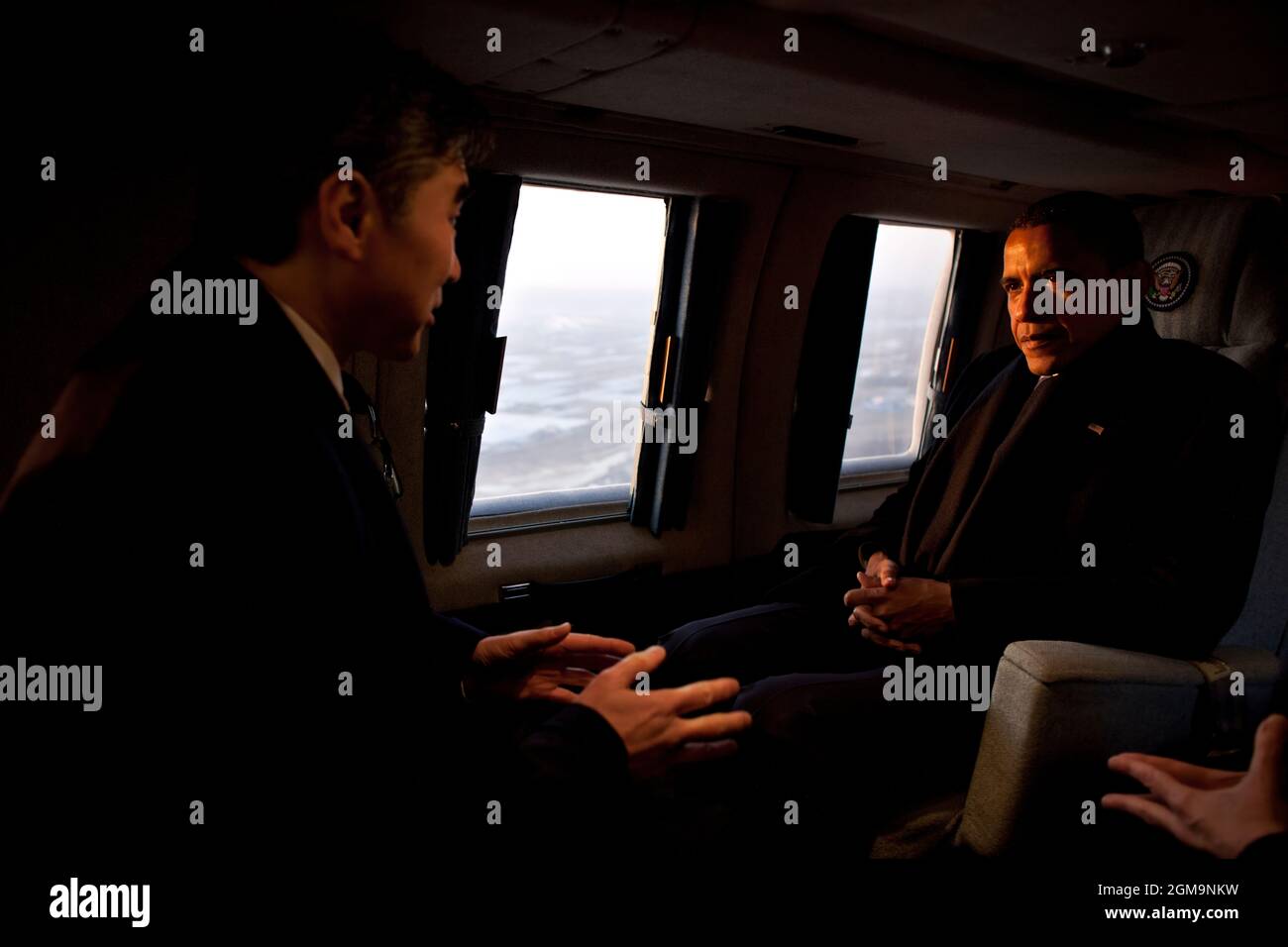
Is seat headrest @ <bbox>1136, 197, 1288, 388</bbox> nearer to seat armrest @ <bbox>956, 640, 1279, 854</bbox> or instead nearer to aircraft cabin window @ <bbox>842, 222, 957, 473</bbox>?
aircraft cabin window @ <bbox>842, 222, 957, 473</bbox>

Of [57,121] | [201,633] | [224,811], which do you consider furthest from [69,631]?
[57,121]

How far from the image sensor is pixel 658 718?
144cm

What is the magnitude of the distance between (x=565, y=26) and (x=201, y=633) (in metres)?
1.67

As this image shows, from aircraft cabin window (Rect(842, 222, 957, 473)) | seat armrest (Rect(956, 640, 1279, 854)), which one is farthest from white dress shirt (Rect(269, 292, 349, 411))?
aircraft cabin window (Rect(842, 222, 957, 473))

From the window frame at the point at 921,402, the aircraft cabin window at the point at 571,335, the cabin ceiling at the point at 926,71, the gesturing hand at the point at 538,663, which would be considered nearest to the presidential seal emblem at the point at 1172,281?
the cabin ceiling at the point at 926,71

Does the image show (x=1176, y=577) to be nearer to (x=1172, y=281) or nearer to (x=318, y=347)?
(x=1172, y=281)

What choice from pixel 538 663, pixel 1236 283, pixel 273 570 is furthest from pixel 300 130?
pixel 1236 283

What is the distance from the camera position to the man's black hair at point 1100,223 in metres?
2.50

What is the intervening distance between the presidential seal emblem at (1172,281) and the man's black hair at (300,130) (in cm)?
332

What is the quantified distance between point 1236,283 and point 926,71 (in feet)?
5.74

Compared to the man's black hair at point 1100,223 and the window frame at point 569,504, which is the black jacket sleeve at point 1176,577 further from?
the window frame at point 569,504

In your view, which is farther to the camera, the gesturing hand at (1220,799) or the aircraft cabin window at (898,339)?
the aircraft cabin window at (898,339)
